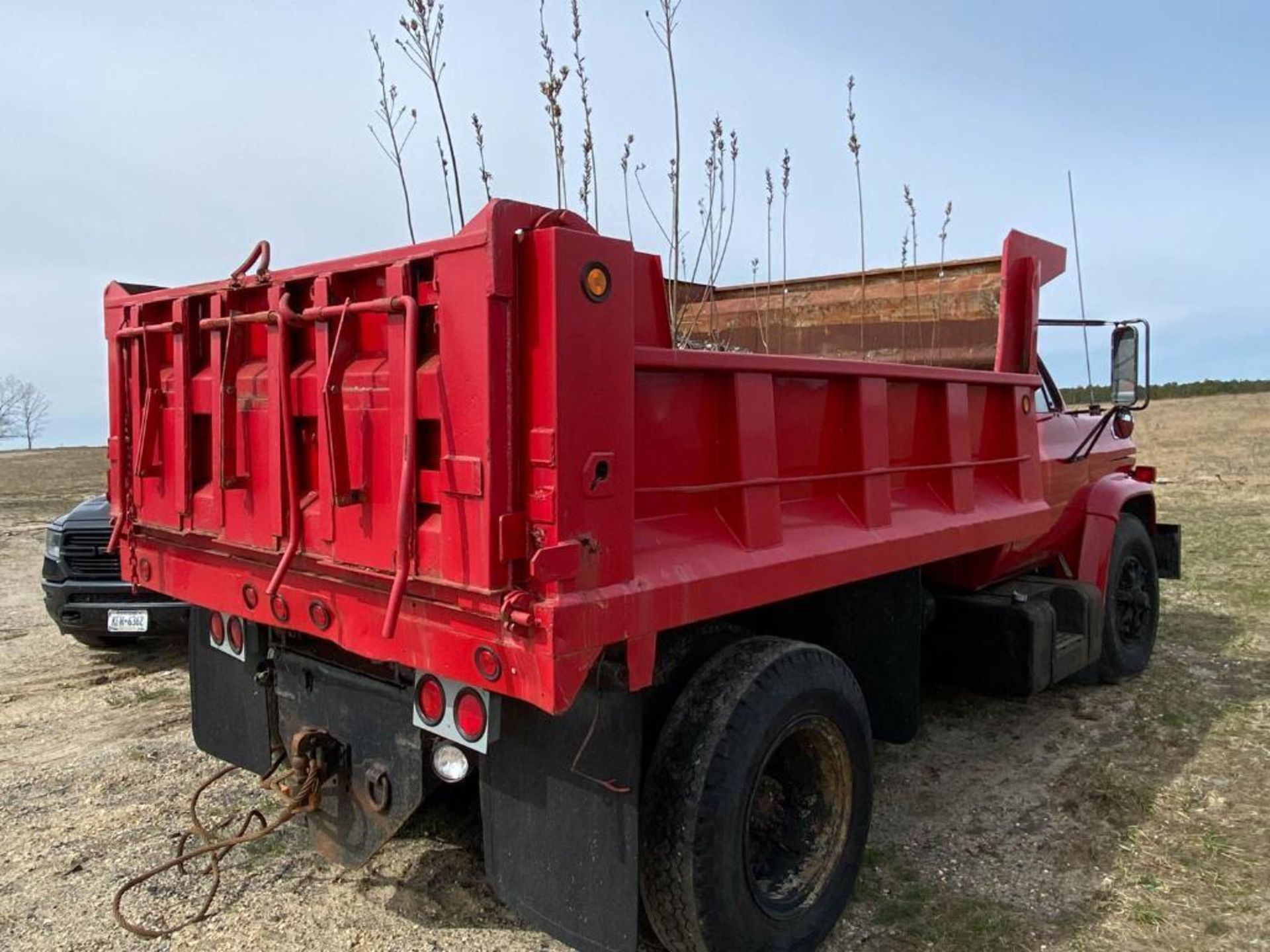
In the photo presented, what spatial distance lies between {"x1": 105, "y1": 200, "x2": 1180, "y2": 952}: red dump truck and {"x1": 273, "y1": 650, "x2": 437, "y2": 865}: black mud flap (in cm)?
1

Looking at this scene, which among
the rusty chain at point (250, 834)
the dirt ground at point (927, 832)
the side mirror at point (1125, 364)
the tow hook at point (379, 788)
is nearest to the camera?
the tow hook at point (379, 788)

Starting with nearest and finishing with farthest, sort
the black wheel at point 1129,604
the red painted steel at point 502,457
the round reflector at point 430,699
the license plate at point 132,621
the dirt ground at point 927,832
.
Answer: the red painted steel at point 502,457 < the round reflector at point 430,699 < the dirt ground at point 927,832 < the black wheel at point 1129,604 < the license plate at point 132,621

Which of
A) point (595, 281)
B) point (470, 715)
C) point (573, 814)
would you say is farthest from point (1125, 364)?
point (470, 715)

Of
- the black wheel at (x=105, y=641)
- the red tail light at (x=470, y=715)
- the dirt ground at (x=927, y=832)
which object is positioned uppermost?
the red tail light at (x=470, y=715)

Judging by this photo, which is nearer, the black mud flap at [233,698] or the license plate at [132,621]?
the black mud flap at [233,698]

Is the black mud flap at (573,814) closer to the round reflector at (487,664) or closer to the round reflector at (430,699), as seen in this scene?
the round reflector at (430,699)

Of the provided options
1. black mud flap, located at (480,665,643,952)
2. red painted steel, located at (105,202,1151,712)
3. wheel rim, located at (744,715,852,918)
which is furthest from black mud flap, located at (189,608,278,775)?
wheel rim, located at (744,715,852,918)

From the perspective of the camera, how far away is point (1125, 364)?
478cm

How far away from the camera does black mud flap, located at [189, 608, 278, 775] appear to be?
3.40 m

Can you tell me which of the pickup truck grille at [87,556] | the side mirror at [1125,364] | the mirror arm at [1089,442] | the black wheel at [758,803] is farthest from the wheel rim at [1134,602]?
the pickup truck grille at [87,556]

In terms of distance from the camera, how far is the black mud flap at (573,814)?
248 centimetres

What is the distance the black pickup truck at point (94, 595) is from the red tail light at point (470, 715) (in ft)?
14.3

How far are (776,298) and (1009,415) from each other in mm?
2051

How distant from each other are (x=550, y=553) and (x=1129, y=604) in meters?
4.87
